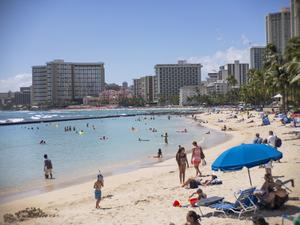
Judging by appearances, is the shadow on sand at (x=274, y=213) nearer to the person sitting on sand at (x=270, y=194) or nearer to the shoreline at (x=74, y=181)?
the person sitting on sand at (x=270, y=194)

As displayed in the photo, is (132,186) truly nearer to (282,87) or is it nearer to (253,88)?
(282,87)

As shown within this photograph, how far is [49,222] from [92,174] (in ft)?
40.0

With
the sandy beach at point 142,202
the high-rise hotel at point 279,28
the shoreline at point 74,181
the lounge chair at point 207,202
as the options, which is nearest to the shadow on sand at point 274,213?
the sandy beach at point 142,202

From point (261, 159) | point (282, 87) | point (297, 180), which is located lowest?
point (297, 180)

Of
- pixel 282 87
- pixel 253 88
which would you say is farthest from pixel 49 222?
pixel 253 88

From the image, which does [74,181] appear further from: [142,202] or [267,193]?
[267,193]

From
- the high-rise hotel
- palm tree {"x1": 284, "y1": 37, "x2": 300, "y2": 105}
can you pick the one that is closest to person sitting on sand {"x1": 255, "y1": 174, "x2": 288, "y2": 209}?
palm tree {"x1": 284, "y1": 37, "x2": 300, "y2": 105}

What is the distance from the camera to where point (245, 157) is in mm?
9297

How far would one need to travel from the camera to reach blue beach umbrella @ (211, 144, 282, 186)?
920 cm

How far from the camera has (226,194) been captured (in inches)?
456

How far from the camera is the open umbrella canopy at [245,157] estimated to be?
9.20m

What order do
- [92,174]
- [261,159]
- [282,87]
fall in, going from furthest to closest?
[282,87] < [92,174] < [261,159]

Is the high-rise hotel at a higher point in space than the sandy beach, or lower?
higher

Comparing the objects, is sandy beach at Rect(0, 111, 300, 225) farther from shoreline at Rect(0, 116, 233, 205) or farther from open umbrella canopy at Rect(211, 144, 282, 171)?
open umbrella canopy at Rect(211, 144, 282, 171)
